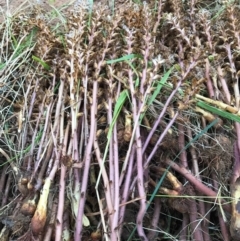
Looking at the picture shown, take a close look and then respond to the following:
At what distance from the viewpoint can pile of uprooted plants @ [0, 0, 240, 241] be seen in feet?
5.15

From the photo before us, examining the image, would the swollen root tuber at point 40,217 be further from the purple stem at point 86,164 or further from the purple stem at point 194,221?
the purple stem at point 194,221

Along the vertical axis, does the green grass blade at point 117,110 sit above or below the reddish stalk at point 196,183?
above

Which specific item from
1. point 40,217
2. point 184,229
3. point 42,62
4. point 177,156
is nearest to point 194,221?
point 184,229

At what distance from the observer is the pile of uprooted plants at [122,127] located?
5.15 feet

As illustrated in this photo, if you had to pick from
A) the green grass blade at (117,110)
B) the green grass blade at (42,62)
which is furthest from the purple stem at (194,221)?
the green grass blade at (42,62)

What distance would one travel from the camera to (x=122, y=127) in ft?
5.68

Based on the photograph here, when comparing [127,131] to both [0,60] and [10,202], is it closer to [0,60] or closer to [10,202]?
[10,202]

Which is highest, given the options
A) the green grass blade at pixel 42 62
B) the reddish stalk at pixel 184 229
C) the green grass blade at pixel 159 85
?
the green grass blade at pixel 42 62

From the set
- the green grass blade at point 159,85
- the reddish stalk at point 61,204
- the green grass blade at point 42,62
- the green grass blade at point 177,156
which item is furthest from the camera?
the green grass blade at point 42,62

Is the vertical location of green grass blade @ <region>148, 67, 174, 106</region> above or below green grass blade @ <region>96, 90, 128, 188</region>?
above

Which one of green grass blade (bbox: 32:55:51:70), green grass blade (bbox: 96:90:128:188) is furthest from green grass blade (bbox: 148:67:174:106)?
green grass blade (bbox: 32:55:51:70)

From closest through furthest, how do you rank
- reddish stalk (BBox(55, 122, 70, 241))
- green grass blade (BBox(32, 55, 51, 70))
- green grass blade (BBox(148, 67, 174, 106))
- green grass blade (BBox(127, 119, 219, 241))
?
reddish stalk (BBox(55, 122, 70, 241)), green grass blade (BBox(127, 119, 219, 241)), green grass blade (BBox(148, 67, 174, 106)), green grass blade (BBox(32, 55, 51, 70))

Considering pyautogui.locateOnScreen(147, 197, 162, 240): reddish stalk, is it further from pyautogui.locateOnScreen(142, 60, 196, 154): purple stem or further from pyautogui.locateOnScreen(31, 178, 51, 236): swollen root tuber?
pyautogui.locateOnScreen(31, 178, 51, 236): swollen root tuber

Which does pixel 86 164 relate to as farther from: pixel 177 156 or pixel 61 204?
pixel 177 156
